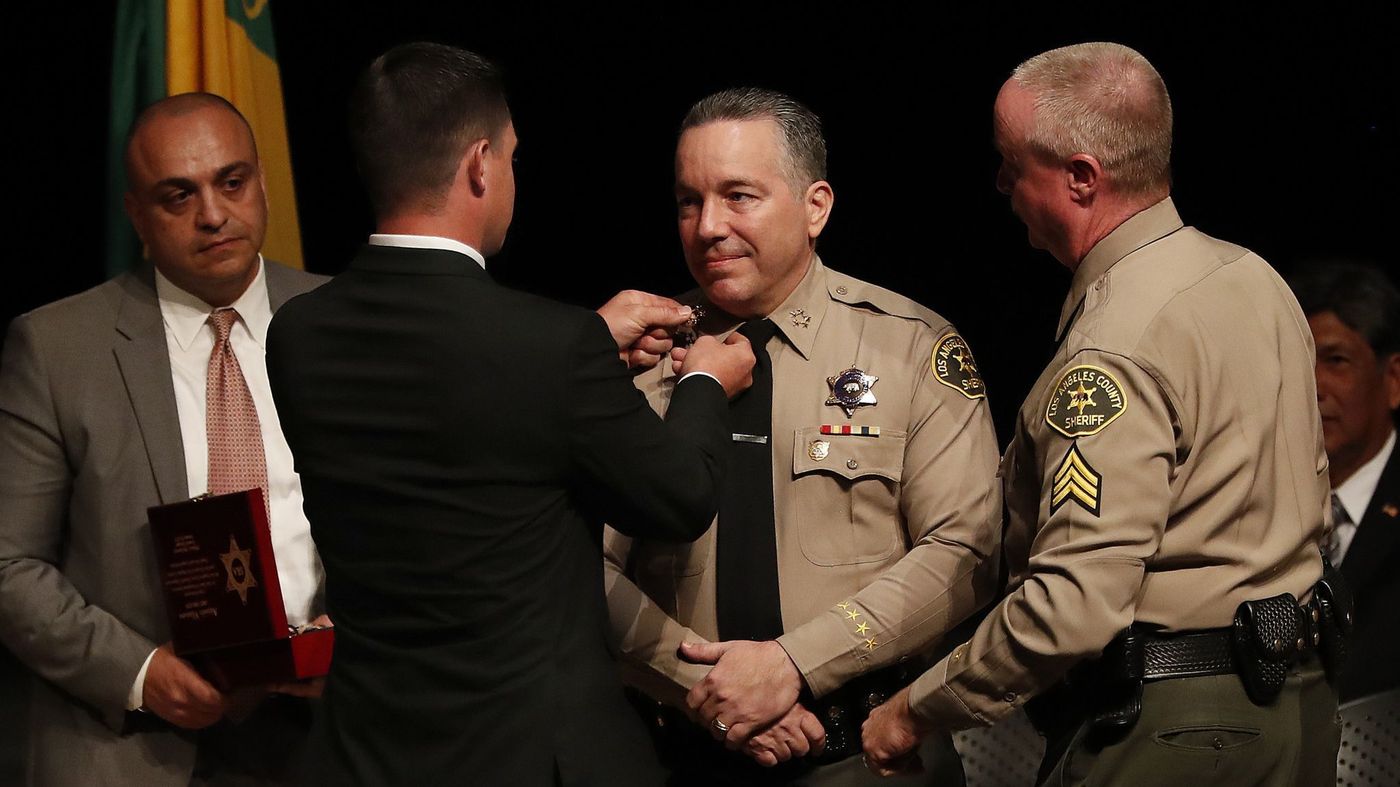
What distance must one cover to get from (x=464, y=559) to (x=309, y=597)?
0.85 m

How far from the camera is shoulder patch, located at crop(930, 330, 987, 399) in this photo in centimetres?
261

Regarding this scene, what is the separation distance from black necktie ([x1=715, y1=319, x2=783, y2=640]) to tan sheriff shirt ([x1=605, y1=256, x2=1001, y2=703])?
0.02 meters

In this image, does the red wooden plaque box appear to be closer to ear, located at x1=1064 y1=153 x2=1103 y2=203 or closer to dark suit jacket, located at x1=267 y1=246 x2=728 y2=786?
dark suit jacket, located at x1=267 y1=246 x2=728 y2=786

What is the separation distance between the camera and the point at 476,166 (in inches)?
82.9

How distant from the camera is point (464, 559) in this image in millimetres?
2031

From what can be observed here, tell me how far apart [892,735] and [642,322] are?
773 millimetres

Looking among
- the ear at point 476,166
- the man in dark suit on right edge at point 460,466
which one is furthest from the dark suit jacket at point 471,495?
the ear at point 476,166

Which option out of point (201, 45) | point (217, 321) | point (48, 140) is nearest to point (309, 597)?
point (217, 321)

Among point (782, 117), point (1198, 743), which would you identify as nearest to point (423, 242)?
point (782, 117)

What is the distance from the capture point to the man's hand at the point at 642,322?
96.9 inches

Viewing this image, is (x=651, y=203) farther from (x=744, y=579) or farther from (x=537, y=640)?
(x=537, y=640)

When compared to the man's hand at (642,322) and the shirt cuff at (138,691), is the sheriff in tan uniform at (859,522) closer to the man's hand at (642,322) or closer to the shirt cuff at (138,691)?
the man's hand at (642,322)

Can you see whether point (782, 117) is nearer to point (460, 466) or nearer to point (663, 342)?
point (663, 342)

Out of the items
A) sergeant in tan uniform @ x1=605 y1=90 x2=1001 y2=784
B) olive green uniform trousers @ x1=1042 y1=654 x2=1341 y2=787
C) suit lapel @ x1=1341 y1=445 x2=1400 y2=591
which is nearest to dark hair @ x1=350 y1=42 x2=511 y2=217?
sergeant in tan uniform @ x1=605 y1=90 x2=1001 y2=784
